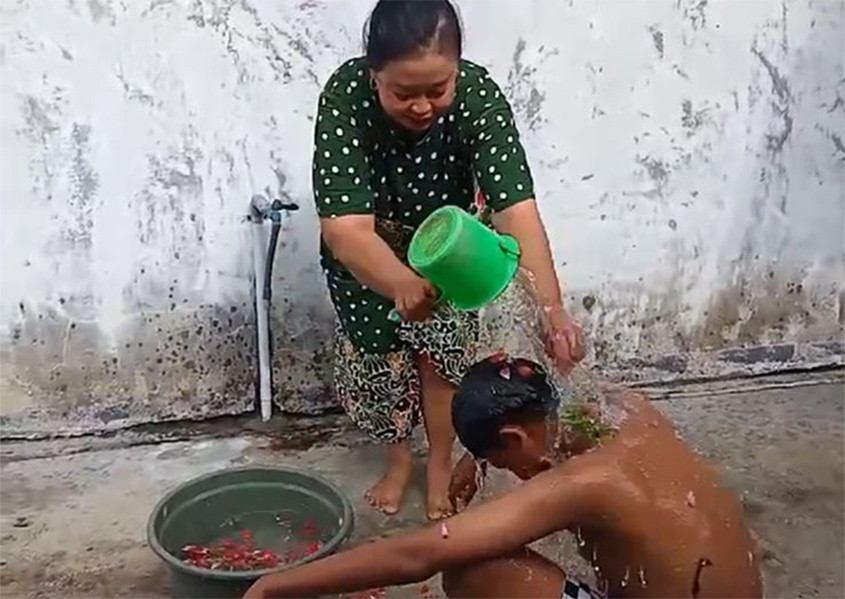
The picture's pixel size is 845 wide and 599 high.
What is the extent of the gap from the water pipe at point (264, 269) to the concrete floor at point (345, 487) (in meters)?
0.17

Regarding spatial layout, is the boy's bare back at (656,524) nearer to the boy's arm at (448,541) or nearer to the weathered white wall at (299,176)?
the boy's arm at (448,541)

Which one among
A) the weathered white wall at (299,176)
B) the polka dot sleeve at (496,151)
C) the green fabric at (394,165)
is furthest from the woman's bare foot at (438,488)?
the polka dot sleeve at (496,151)

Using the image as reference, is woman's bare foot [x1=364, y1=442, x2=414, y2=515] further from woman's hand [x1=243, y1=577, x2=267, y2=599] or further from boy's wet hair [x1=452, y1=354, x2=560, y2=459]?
woman's hand [x1=243, y1=577, x2=267, y2=599]

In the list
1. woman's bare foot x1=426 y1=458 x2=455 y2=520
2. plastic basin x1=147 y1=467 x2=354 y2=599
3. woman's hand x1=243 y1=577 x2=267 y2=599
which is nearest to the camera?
woman's hand x1=243 y1=577 x2=267 y2=599

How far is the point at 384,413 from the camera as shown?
3.26 m

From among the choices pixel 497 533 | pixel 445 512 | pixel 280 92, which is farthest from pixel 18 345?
pixel 497 533

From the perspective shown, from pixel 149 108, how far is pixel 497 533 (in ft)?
5.53

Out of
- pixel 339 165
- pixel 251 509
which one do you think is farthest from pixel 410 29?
pixel 251 509

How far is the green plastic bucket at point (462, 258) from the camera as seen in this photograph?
236cm

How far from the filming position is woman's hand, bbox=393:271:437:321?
252 cm

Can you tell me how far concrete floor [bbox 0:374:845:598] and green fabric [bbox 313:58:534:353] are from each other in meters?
0.52

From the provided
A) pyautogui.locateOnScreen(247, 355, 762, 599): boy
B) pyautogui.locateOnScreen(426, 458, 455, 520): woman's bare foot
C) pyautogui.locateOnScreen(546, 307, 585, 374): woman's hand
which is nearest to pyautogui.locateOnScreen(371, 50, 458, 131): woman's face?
pyautogui.locateOnScreen(546, 307, 585, 374): woman's hand

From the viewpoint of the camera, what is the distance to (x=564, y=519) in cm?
214

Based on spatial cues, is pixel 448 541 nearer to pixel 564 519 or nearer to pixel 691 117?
pixel 564 519
